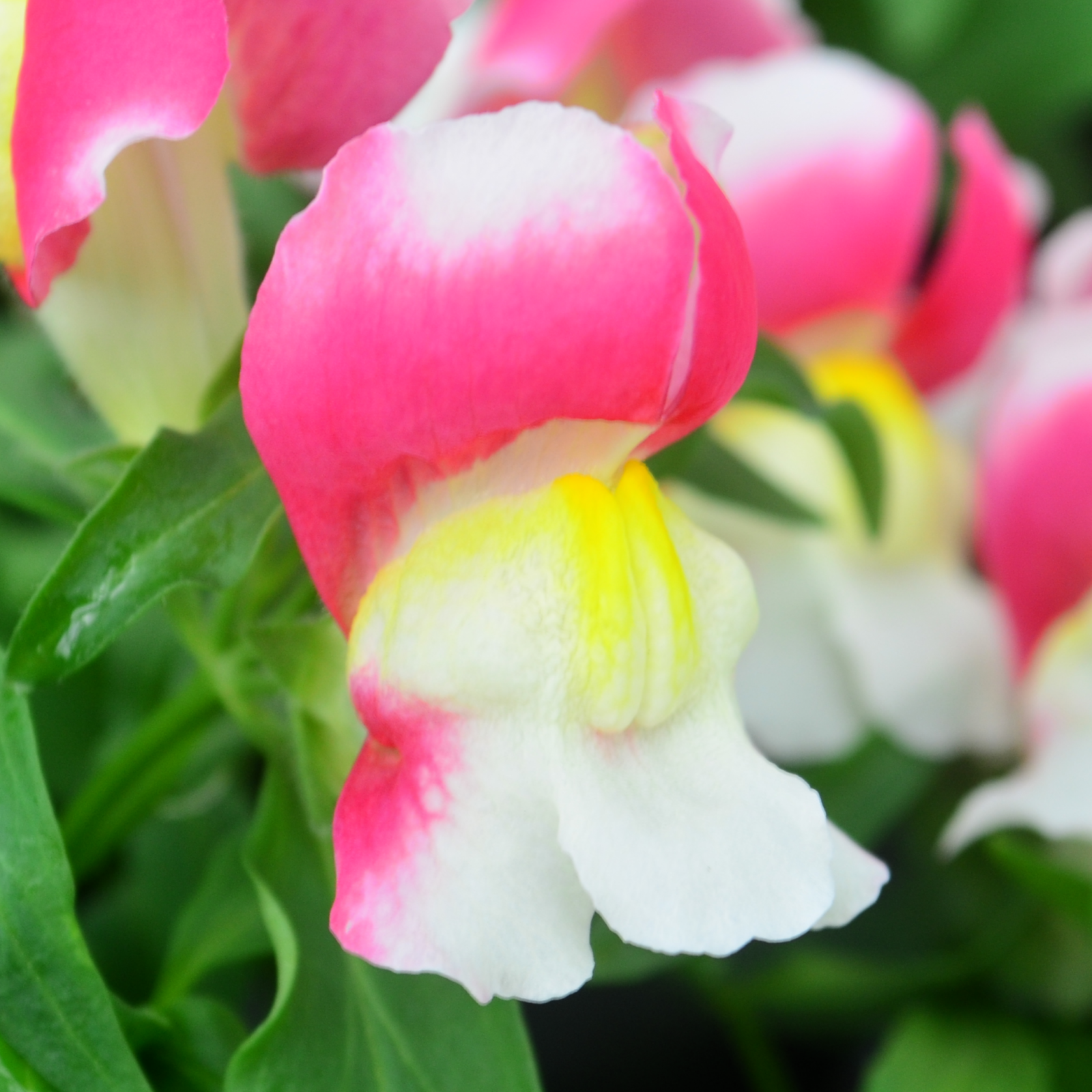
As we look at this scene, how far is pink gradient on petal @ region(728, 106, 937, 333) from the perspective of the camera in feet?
2.29

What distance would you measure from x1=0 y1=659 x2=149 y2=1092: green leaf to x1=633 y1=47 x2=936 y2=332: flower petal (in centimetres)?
46

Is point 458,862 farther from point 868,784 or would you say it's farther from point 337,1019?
point 868,784

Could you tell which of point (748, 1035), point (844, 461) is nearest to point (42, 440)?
point (844, 461)

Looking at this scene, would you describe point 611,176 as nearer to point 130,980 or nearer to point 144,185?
point 144,185

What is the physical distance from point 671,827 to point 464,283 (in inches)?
5.6

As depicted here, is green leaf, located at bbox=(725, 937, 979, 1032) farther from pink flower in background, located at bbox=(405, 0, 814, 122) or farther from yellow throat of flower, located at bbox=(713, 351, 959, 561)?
pink flower in background, located at bbox=(405, 0, 814, 122)

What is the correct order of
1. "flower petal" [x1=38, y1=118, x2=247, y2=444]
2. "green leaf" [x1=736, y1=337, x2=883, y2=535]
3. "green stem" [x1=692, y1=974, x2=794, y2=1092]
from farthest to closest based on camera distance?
"green stem" [x1=692, y1=974, x2=794, y2=1092] → "green leaf" [x1=736, y1=337, x2=883, y2=535] → "flower petal" [x1=38, y1=118, x2=247, y2=444]

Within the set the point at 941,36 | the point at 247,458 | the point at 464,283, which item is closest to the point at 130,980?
the point at 247,458

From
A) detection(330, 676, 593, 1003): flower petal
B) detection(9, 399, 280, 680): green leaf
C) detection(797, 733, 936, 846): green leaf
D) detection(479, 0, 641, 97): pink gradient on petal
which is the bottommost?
detection(797, 733, 936, 846): green leaf

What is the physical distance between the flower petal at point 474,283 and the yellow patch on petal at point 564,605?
4cm

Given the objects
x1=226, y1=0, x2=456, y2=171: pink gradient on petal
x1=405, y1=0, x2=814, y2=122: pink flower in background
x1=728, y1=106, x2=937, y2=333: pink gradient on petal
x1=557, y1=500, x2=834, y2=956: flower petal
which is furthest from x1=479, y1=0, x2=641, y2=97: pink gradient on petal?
x1=557, y1=500, x2=834, y2=956: flower petal

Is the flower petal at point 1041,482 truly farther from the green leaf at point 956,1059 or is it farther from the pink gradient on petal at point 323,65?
the pink gradient on petal at point 323,65

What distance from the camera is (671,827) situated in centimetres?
35

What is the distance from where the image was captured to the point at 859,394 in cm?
75
